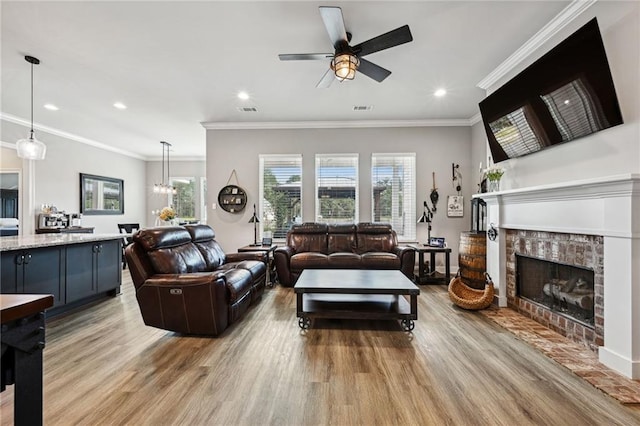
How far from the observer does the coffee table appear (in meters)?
2.73

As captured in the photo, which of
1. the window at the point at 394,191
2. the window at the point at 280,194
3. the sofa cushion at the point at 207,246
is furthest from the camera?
the window at the point at 280,194

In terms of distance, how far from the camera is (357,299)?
10.3 ft

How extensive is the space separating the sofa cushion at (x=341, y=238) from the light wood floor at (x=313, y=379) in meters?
2.03

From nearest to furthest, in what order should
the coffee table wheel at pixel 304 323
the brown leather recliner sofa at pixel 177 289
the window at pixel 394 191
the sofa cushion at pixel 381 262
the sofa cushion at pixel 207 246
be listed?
the brown leather recliner sofa at pixel 177 289, the coffee table wheel at pixel 304 323, the sofa cushion at pixel 207 246, the sofa cushion at pixel 381 262, the window at pixel 394 191

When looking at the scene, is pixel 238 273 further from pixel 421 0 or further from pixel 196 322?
pixel 421 0

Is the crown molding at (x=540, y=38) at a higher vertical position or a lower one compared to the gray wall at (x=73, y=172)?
higher

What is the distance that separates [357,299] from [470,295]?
167 cm

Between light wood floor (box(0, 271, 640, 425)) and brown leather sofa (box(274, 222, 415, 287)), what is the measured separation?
4.74 ft

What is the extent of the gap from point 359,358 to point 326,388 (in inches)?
18.5

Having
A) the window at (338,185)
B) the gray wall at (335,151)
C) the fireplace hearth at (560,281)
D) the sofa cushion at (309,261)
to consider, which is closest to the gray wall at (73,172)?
the gray wall at (335,151)

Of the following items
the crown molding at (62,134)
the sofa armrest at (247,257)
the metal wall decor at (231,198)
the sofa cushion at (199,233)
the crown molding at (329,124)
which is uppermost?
the crown molding at (329,124)

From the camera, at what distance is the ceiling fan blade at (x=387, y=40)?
221 cm

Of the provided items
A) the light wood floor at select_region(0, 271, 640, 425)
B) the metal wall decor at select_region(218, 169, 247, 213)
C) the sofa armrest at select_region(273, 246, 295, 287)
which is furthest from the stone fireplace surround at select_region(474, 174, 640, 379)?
the metal wall decor at select_region(218, 169, 247, 213)

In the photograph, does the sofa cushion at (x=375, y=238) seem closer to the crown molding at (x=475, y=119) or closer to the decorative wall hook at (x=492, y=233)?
the decorative wall hook at (x=492, y=233)
